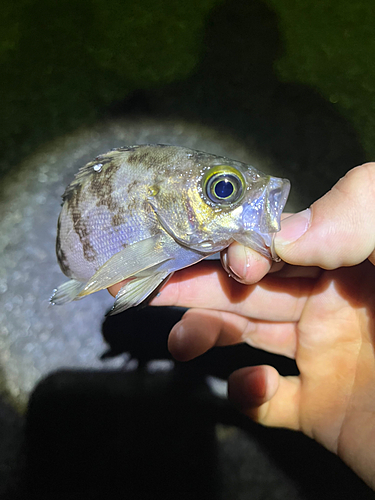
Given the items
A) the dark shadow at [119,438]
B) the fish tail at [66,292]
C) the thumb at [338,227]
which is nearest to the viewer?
the thumb at [338,227]

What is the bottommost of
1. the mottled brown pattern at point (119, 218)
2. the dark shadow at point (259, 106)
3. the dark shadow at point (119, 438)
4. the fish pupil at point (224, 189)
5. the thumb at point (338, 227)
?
the dark shadow at point (119, 438)

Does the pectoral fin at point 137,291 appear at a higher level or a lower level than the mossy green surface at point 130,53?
lower

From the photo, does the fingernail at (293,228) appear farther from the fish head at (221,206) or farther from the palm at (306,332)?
the palm at (306,332)

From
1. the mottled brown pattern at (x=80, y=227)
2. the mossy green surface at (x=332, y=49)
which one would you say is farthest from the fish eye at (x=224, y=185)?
the mossy green surface at (x=332, y=49)

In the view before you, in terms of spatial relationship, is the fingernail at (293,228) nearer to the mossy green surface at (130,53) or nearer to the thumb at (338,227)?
the thumb at (338,227)

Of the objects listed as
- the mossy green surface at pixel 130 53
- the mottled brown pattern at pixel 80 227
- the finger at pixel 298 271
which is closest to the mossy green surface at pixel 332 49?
the mossy green surface at pixel 130 53

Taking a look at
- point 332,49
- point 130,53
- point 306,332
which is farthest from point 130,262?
point 332,49

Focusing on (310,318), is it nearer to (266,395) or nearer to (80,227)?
(266,395)

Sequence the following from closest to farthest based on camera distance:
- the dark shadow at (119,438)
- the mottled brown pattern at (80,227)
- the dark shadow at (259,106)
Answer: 1. the mottled brown pattern at (80,227)
2. the dark shadow at (119,438)
3. the dark shadow at (259,106)

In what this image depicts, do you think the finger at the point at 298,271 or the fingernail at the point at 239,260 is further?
the finger at the point at 298,271
